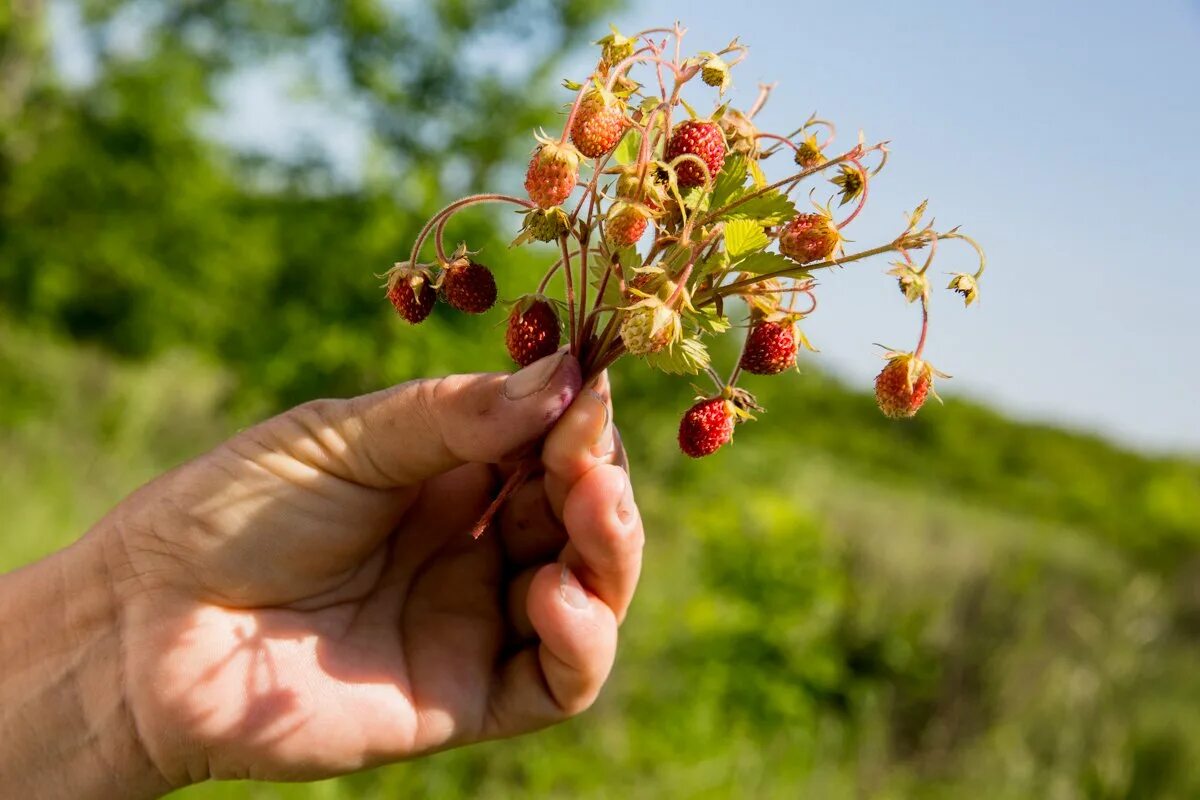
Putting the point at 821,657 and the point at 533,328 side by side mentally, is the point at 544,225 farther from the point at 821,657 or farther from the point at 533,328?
the point at 821,657

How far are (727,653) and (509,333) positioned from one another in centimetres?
392

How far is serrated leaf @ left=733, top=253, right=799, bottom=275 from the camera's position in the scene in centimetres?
111

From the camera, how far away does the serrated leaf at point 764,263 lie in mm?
1114

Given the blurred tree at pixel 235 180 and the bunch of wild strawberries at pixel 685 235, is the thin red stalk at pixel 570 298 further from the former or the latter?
the blurred tree at pixel 235 180

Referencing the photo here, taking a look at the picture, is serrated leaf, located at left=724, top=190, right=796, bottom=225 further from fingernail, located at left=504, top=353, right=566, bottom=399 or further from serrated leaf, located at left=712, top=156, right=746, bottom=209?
fingernail, located at left=504, top=353, right=566, bottom=399

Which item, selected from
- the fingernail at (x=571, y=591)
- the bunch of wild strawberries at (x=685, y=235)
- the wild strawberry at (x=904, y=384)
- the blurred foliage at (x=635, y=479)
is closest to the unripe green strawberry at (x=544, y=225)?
the bunch of wild strawberries at (x=685, y=235)

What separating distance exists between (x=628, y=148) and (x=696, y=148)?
4.4 inches

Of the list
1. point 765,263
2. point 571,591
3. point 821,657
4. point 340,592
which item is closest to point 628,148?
point 765,263

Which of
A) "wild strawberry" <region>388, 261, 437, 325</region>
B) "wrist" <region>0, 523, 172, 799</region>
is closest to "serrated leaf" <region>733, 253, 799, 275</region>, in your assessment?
"wild strawberry" <region>388, 261, 437, 325</region>

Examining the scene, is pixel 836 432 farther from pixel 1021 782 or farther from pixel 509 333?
pixel 509 333

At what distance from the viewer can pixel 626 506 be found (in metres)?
1.44

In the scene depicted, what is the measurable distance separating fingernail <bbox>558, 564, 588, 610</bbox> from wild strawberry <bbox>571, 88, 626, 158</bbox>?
69cm

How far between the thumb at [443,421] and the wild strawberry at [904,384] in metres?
0.36

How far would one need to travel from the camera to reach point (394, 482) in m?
1.55
